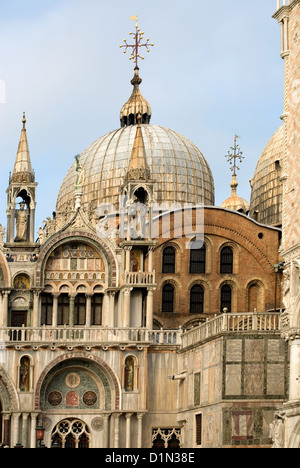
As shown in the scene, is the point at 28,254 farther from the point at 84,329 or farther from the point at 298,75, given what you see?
the point at 298,75

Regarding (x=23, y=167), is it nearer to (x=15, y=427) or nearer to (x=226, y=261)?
(x=15, y=427)

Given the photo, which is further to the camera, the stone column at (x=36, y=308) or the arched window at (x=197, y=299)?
the arched window at (x=197, y=299)

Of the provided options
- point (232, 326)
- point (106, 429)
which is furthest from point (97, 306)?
point (232, 326)

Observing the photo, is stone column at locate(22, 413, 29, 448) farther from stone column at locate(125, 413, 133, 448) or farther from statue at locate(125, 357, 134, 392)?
statue at locate(125, 357, 134, 392)

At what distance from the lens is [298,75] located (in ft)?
148

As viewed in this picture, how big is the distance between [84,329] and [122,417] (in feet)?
12.3

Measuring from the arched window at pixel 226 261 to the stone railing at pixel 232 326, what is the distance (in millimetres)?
9979

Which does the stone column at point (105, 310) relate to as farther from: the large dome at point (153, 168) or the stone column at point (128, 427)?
the large dome at point (153, 168)

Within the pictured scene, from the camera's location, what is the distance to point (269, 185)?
71.9m

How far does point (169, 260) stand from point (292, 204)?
17.1 m

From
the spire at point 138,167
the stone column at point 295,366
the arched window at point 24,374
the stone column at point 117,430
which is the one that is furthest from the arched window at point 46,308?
the stone column at point 295,366

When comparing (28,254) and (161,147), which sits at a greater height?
(161,147)

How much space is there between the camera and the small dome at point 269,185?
232ft
